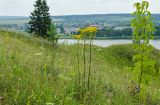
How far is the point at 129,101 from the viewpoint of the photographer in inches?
279

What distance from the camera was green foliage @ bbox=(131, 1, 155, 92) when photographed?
778cm

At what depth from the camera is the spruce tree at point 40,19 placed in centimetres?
6556

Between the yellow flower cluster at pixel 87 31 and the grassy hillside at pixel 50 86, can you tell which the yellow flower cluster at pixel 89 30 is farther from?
the grassy hillside at pixel 50 86

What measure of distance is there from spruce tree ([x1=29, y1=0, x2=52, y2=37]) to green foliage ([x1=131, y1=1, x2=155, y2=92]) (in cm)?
5743

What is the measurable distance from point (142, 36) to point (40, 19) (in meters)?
59.6

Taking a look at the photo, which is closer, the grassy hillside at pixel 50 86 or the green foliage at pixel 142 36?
the grassy hillside at pixel 50 86

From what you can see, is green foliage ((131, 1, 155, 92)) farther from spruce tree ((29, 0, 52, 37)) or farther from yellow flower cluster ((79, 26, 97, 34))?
spruce tree ((29, 0, 52, 37))

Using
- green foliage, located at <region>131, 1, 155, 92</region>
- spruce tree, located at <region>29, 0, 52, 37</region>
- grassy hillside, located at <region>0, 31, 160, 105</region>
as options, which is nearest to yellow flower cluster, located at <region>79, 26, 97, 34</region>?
grassy hillside, located at <region>0, 31, 160, 105</region>

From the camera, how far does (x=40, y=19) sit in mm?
66688

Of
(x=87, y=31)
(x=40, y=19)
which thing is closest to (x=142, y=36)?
(x=87, y=31)

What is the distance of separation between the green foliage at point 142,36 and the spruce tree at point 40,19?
5743cm

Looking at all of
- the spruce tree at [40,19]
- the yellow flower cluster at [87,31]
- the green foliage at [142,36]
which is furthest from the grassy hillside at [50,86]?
the spruce tree at [40,19]

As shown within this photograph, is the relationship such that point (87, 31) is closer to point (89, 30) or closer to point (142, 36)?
point (89, 30)

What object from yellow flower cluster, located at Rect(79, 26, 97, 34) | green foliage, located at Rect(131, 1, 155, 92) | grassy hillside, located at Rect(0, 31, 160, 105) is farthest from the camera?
green foliage, located at Rect(131, 1, 155, 92)
